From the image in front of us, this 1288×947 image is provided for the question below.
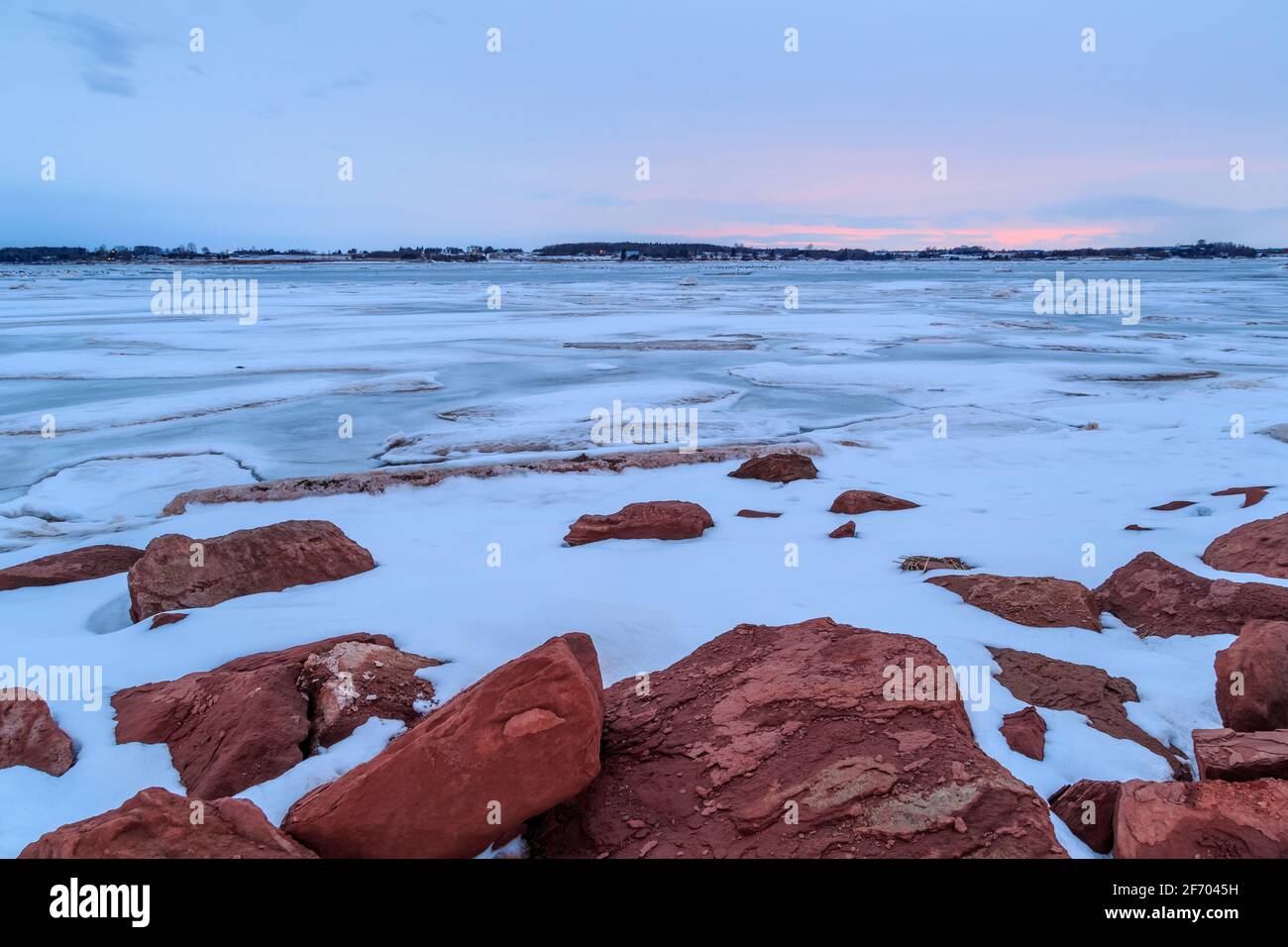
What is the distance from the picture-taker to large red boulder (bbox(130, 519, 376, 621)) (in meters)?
4.54

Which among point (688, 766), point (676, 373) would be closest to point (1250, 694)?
point (688, 766)

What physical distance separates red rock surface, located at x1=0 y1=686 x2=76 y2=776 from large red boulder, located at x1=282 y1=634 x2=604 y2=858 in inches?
45.2

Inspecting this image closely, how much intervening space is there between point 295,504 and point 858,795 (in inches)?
227

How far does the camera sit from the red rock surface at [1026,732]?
292 cm

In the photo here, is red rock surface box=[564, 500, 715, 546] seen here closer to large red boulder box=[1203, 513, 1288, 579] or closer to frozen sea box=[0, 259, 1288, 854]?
frozen sea box=[0, 259, 1288, 854]

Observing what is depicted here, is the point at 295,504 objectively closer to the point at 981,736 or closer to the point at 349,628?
the point at 349,628

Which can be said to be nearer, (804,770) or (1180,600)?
(804,770)

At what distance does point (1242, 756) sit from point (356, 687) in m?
3.10

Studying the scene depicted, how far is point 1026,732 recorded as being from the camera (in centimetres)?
297

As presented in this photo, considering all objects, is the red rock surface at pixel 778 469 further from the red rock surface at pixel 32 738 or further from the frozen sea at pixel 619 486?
the red rock surface at pixel 32 738
